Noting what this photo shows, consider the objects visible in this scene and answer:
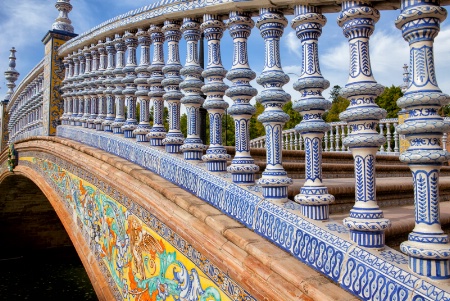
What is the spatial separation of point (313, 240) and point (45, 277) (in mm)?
8940

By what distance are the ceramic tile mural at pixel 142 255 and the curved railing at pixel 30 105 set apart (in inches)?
114

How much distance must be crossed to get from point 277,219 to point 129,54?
2.27 meters

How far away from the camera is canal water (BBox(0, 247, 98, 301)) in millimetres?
7848

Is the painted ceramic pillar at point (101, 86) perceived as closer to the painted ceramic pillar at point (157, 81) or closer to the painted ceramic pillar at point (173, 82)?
the painted ceramic pillar at point (157, 81)

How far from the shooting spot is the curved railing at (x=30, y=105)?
6395 millimetres

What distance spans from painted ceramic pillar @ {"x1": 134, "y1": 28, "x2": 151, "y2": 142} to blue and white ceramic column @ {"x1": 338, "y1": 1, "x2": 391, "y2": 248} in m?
1.97

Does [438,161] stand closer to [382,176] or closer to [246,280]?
[246,280]

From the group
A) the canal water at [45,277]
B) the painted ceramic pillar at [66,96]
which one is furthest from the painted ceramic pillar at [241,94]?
the canal water at [45,277]

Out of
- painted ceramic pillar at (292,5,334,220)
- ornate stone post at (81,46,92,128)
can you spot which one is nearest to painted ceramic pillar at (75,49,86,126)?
ornate stone post at (81,46,92,128)

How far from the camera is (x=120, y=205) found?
313cm

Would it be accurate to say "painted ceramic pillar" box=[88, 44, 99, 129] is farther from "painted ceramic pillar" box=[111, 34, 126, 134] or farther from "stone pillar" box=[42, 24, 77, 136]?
"stone pillar" box=[42, 24, 77, 136]

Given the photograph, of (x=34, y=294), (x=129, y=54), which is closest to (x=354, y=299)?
(x=129, y=54)

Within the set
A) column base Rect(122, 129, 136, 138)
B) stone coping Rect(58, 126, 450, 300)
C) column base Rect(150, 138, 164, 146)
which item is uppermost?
column base Rect(122, 129, 136, 138)

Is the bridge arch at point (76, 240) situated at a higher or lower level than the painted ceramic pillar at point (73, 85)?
lower
